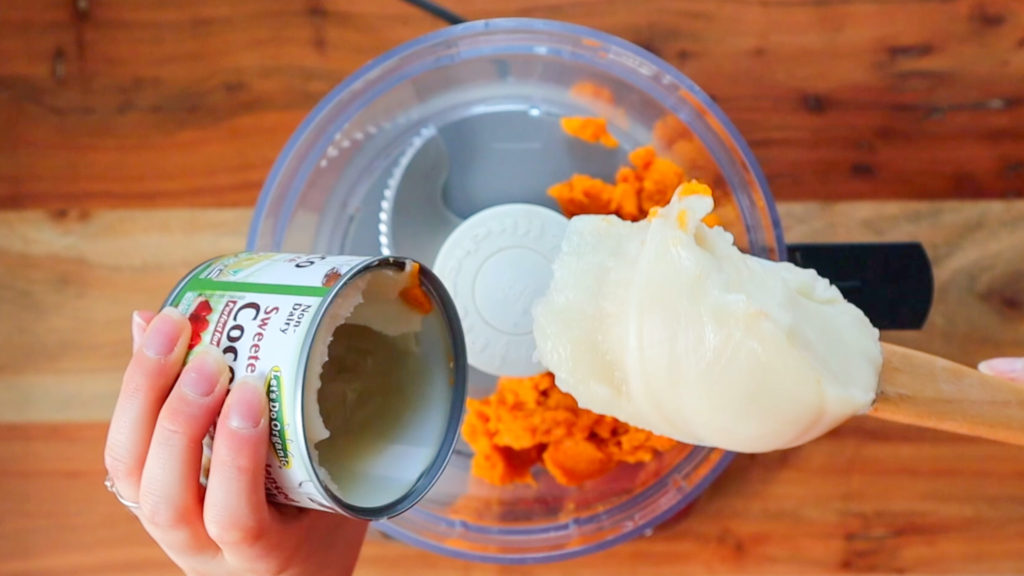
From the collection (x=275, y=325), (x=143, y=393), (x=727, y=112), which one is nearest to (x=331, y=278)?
(x=275, y=325)

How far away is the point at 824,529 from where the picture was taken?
83 centimetres

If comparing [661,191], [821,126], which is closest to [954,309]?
[821,126]

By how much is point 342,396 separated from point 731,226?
497 mm

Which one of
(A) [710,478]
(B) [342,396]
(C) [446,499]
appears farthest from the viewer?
(C) [446,499]

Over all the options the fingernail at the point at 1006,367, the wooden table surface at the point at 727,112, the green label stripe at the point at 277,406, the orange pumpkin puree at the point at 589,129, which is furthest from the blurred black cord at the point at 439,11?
the fingernail at the point at 1006,367

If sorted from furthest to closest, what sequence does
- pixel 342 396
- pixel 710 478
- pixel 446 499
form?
pixel 446 499, pixel 710 478, pixel 342 396

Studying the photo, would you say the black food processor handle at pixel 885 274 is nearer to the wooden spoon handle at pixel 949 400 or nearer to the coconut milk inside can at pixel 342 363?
the wooden spoon handle at pixel 949 400

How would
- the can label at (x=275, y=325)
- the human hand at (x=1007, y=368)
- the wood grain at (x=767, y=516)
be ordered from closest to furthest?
the can label at (x=275, y=325)
the human hand at (x=1007, y=368)
the wood grain at (x=767, y=516)

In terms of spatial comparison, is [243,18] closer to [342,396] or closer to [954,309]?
[342,396]

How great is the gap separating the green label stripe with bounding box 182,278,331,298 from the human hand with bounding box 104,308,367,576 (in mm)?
24

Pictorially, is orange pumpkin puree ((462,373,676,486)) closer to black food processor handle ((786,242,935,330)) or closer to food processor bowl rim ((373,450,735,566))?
food processor bowl rim ((373,450,735,566))

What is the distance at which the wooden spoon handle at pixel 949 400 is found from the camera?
0.54 meters

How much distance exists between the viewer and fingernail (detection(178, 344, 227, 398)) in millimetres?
483

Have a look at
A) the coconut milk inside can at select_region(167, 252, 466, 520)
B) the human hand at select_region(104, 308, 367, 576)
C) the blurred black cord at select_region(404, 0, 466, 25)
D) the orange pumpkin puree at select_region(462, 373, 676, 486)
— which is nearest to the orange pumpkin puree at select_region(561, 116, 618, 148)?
the blurred black cord at select_region(404, 0, 466, 25)
